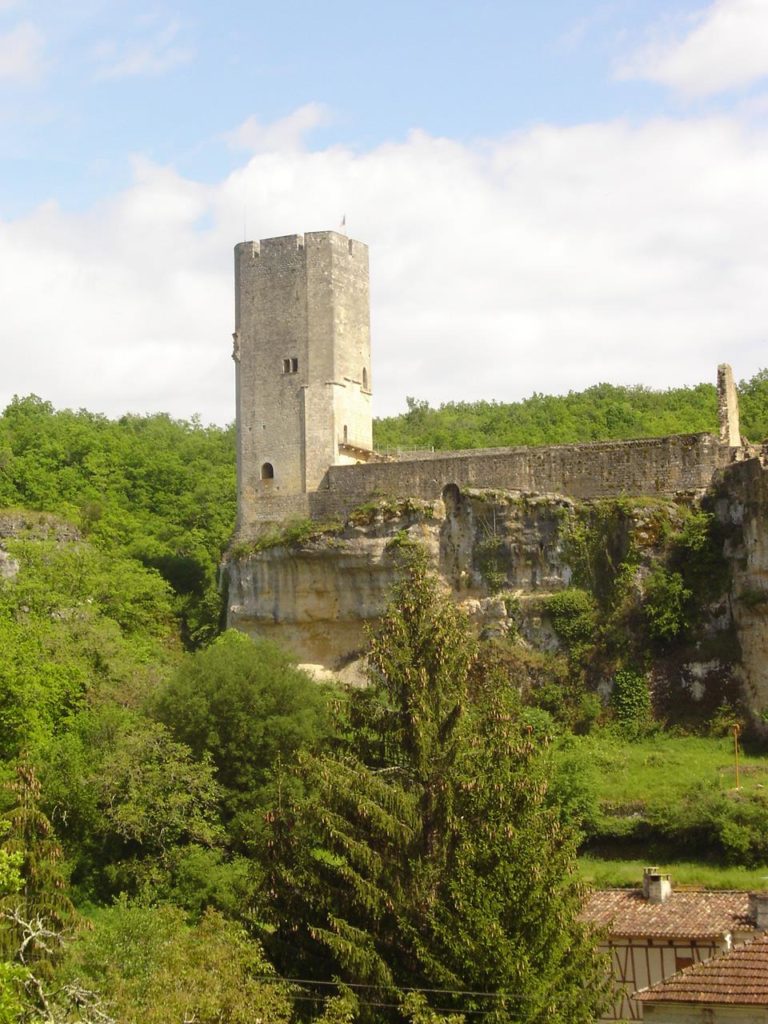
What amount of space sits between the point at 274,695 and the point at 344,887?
12644 mm

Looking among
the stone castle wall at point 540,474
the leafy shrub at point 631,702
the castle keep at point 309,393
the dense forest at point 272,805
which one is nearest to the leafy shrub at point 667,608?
the leafy shrub at point 631,702

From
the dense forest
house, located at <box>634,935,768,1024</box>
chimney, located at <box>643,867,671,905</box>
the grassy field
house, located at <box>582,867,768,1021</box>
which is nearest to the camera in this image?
house, located at <box>634,935,768,1024</box>

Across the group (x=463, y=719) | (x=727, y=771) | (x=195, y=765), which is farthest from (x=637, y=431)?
(x=463, y=719)

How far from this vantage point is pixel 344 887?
28.2 m

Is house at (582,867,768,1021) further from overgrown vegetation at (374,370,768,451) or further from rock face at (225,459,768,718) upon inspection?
overgrown vegetation at (374,370,768,451)

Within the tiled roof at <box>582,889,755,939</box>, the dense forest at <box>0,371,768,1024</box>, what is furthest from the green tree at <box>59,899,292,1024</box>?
the tiled roof at <box>582,889,755,939</box>

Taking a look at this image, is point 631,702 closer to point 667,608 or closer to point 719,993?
point 667,608

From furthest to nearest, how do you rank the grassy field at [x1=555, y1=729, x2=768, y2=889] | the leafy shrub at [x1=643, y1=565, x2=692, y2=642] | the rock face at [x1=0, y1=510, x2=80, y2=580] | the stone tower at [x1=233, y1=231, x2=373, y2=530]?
the rock face at [x1=0, y1=510, x2=80, y2=580] → the stone tower at [x1=233, y1=231, x2=373, y2=530] → the leafy shrub at [x1=643, y1=565, x2=692, y2=642] → the grassy field at [x1=555, y1=729, x2=768, y2=889]

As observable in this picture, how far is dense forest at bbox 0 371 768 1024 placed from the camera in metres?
26.7

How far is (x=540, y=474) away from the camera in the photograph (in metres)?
47.2

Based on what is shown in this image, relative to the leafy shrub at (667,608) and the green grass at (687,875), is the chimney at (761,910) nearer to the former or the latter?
A: the green grass at (687,875)

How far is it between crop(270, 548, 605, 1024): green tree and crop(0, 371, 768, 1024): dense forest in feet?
0.13

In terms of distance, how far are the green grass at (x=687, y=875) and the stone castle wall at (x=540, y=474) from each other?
11157 millimetres

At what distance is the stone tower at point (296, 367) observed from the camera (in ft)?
164
